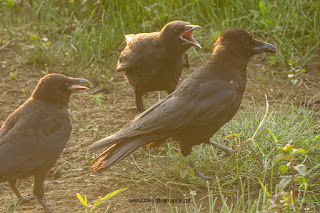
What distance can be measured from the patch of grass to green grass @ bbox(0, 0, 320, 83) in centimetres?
194

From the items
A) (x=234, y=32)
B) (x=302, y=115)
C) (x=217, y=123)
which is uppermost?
(x=234, y=32)

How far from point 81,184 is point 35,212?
0.52 meters

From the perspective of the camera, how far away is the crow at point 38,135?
435cm

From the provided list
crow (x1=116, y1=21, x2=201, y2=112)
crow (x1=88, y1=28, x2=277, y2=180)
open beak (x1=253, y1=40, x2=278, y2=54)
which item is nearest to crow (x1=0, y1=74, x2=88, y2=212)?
crow (x1=88, y1=28, x2=277, y2=180)

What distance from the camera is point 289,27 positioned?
25.0 ft

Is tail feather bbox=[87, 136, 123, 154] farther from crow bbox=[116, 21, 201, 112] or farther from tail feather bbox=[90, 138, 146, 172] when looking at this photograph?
crow bbox=[116, 21, 201, 112]

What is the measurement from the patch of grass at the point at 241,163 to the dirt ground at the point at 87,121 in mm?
168

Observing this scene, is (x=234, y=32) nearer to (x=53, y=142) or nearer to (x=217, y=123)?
(x=217, y=123)

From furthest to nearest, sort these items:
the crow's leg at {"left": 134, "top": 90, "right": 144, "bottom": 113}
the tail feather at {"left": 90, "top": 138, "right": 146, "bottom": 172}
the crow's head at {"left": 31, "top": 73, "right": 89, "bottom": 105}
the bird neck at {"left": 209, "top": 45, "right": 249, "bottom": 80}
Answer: the crow's leg at {"left": 134, "top": 90, "right": 144, "bottom": 113} < the bird neck at {"left": 209, "top": 45, "right": 249, "bottom": 80} < the crow's head at {"left": 31, "top": 73, "right": 89, "bottom": 105} < the tail feather at {"left": 90, "top": 138, "right": 146, "bottom": 172}

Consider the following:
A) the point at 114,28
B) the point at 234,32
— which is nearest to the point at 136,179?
the point at 234,32

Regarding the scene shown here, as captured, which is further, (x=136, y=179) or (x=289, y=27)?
(x=289, y=27)

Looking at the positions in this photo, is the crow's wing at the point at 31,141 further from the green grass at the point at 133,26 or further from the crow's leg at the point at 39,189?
the green grass at the point at 133,26

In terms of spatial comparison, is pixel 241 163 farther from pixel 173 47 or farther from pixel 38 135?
pixel 38 135

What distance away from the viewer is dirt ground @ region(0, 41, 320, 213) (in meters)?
4.73
